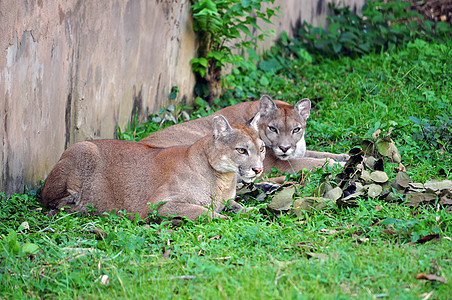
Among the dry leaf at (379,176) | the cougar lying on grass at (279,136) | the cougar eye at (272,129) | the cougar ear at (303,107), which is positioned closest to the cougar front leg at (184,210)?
the dry leaf at (379,176)

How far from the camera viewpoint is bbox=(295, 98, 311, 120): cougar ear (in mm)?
7949

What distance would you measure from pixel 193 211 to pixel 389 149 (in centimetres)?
258

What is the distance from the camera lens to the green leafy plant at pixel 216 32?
8.83 metres

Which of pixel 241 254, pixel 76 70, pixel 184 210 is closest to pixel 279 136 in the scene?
pixel 184 210

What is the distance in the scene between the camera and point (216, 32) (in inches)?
361

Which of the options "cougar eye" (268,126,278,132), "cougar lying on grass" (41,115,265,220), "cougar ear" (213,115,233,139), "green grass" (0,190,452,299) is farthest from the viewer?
"cougar eye" (268,126,278,132)

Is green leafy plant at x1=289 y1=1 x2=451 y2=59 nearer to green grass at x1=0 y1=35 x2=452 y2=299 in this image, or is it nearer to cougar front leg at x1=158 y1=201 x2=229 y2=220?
green grass at x1=0 y1=35 x2=452 y2=299

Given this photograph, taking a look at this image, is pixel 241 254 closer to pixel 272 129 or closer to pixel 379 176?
pixel 379 176

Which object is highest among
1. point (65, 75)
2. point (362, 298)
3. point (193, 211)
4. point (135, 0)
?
point (135, 0)

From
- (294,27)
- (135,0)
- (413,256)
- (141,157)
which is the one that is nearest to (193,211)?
(141,157)

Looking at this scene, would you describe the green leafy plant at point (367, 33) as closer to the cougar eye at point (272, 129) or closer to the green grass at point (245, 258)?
the cougar eye at point (272, 129)

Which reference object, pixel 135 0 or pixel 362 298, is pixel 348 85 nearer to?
pixel 135 0

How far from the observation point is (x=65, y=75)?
255 inches

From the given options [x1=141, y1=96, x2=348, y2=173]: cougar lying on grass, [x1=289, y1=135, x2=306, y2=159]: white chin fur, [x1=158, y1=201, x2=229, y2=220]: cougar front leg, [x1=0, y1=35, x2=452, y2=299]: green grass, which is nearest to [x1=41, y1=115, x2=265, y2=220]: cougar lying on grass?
[x1=158, y1=201, x2=229, y2=220]: cougar front leg
